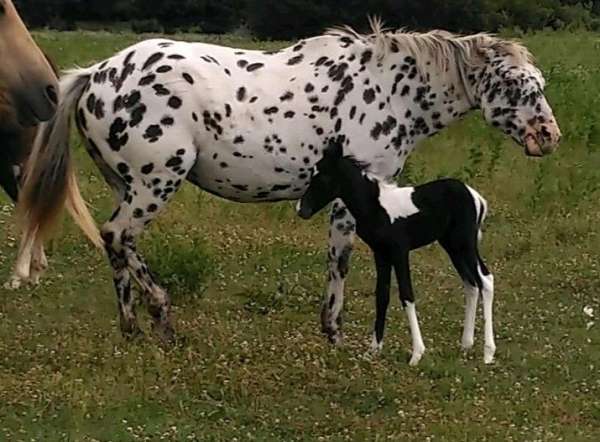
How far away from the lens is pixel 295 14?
37875mm

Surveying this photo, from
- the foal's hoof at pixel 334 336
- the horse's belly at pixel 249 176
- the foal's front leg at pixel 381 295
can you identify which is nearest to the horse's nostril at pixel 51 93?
the horse's belly at pixel 249 176

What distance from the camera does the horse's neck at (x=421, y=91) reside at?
23.3 feet

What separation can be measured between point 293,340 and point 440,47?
1.97 metres

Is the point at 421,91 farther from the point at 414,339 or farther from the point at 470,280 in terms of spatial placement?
the point at 414,339

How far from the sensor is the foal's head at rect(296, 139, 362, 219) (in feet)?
21.7

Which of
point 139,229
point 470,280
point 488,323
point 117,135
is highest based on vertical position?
point 117,135

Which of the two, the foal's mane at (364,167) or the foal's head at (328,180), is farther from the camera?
the foal's mane at (364,167)

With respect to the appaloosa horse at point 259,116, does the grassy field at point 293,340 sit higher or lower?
lower

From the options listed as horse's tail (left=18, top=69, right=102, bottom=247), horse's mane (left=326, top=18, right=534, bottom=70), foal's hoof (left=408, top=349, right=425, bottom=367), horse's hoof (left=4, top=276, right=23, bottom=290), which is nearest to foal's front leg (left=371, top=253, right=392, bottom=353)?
foal's hoof (left=408, top=349, right=425, bottom=367)

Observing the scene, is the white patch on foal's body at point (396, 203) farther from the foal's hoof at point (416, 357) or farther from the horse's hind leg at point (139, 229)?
the horse's hind leg at point (139, 229)

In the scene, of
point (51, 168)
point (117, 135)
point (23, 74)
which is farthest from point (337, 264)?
point (23, 74)

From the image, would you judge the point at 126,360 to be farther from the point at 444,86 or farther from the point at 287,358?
the point at 444,86

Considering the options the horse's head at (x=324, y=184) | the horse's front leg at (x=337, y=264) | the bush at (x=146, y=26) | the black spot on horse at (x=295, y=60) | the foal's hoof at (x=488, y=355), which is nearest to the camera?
the horse's head at (x=324, y=184)

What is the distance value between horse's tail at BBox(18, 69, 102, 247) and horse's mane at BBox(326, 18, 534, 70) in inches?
66.0
